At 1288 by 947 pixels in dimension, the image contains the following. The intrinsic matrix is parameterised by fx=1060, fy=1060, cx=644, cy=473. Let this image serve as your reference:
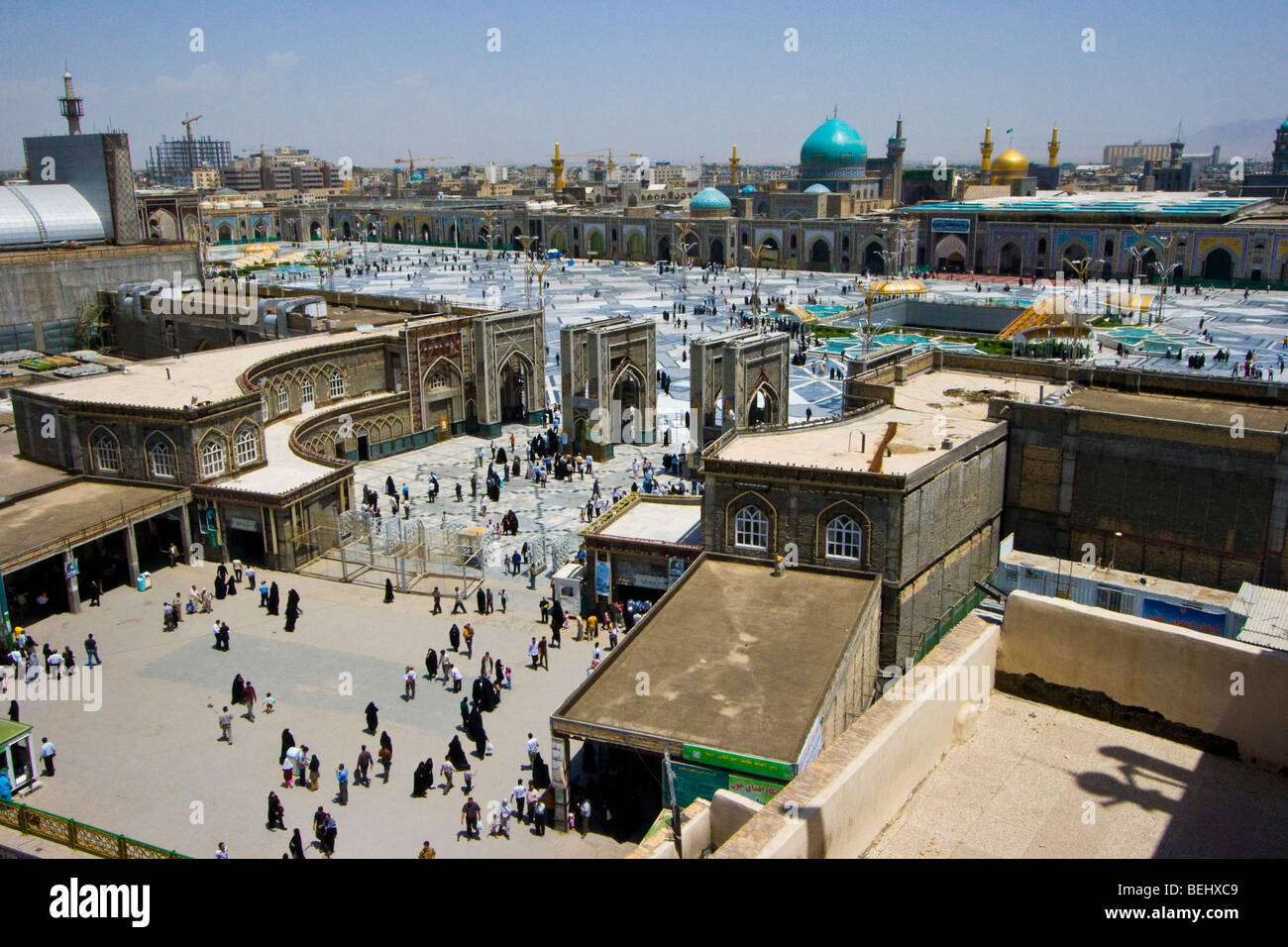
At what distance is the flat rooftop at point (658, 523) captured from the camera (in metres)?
27.1

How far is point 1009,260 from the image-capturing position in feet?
308

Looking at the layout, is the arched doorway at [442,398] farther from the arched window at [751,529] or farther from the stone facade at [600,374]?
the arched window at [751,529]

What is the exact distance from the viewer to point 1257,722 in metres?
7.78

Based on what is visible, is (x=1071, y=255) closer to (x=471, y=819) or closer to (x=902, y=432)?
(x=902, y=432)

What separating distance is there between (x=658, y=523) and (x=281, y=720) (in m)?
10.8

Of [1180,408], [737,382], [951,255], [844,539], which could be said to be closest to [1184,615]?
[1180,408]

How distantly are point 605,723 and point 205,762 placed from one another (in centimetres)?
801

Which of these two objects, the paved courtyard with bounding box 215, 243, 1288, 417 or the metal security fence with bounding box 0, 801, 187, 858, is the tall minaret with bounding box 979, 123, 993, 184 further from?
the metal security fence with bounding box 0, 801, 187, 858

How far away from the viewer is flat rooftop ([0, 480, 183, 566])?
2681cm

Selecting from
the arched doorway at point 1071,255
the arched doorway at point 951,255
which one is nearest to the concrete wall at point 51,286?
the arched doorway at point 951,255

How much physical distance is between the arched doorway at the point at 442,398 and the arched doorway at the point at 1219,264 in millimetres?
68126

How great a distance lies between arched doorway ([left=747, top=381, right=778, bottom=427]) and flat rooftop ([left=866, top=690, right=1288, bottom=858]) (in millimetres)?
30426

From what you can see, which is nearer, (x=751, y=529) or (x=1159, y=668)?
(x=1159, y=668)

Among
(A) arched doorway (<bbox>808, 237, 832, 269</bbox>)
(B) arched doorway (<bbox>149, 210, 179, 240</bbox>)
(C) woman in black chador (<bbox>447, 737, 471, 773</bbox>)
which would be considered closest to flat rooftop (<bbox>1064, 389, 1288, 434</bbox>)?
(C) woman in black chador (<bbox>447, 737, 471, 773</bbox>)
